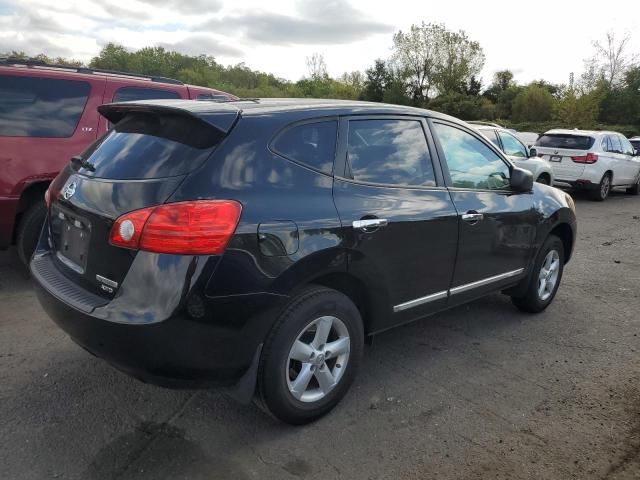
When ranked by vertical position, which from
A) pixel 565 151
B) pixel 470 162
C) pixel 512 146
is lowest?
pixel 565 151

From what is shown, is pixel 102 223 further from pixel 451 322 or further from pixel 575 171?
pixel 575 171

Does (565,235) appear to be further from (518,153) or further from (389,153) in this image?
(518,153)

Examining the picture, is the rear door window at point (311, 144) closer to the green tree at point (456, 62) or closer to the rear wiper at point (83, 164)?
the rear wiper at point (83, 164)

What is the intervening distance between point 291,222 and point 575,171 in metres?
12.2

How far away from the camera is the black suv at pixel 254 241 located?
248cm

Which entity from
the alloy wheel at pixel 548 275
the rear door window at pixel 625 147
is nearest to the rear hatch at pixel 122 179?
the alloy wheel at pixel 548 275

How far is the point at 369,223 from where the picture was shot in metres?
3.07

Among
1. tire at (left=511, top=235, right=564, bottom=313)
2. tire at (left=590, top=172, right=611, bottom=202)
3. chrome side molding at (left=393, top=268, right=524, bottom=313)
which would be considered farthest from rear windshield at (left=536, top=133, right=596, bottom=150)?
chrome side molding at (left=393, top=268, right=524, bottom=313)

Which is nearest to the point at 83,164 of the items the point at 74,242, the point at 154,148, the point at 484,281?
the point at 74,242

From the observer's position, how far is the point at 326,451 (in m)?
2.84

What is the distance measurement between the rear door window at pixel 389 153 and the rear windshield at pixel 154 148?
0.90 metres

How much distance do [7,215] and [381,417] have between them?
377 centimetres

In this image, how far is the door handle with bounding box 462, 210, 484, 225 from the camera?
3756 mm

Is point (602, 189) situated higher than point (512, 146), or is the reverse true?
point (512, 146)
